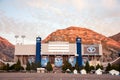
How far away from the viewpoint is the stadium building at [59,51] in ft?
319

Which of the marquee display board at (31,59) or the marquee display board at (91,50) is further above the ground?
the marquee display board at (91,50)

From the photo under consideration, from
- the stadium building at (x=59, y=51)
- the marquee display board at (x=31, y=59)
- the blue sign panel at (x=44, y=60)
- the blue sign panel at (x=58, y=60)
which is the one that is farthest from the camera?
the marquee display board at (x=31, y=59)

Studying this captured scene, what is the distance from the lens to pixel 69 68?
73.6 metres

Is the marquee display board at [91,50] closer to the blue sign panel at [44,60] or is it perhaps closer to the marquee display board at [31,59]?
the blue sign panel at [44,60]

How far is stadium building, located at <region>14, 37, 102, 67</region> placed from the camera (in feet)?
319

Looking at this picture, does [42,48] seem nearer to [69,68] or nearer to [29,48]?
[29,48]

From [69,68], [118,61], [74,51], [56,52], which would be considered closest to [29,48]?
[56,52]

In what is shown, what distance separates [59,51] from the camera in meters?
98.1

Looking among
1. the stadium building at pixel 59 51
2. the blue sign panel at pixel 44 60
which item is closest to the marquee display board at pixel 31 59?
the stadium building at pixel 59 51

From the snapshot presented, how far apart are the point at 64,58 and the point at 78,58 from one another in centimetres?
753

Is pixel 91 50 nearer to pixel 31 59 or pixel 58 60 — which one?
pixel 58 60

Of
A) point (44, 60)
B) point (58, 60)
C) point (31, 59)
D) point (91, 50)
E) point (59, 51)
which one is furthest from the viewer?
point (31, 59)

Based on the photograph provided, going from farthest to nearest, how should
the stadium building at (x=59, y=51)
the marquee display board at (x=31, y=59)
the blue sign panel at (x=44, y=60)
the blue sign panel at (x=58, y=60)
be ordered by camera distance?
the marquee display board at (x=31, y=59) → the blue sign panel at (x=58, y=60) → the blue sign panel at (x=44, y=60) → the stadium building at (x=59, y=51)

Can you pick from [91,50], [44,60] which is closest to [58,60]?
[44,60]
